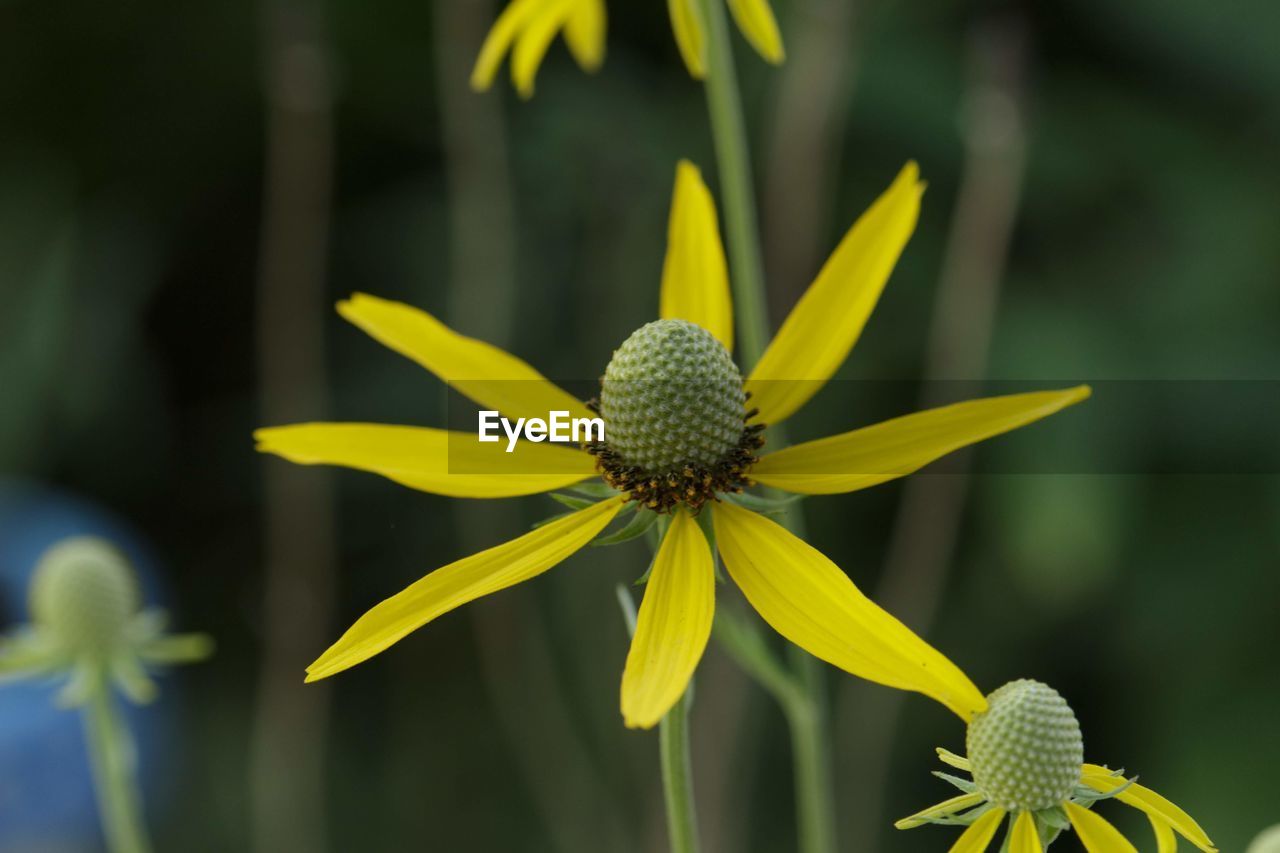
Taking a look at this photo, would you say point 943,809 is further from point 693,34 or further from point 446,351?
point 693,34

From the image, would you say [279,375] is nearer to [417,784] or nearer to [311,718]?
[311,718]

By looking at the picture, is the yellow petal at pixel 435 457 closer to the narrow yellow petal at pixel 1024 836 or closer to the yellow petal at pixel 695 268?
the yellow petal at pixel 695 268

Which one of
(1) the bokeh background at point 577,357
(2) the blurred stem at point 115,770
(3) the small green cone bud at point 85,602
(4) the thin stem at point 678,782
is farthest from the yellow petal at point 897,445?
(1) the bokeh background at point 577,357

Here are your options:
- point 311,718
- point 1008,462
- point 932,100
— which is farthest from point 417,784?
point 932,100

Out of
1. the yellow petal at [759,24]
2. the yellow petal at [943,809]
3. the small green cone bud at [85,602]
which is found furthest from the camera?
the small green cone bud at [85,602]

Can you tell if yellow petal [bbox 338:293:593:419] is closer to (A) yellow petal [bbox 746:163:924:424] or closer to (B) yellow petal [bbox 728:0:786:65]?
(A) yellow petal [bbox 746:163:924:424]

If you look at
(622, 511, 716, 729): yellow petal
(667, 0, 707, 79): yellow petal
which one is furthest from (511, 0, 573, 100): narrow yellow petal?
(622, 511, 716, 729): yellow petal

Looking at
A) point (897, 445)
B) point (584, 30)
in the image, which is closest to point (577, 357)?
point (584, 30)
